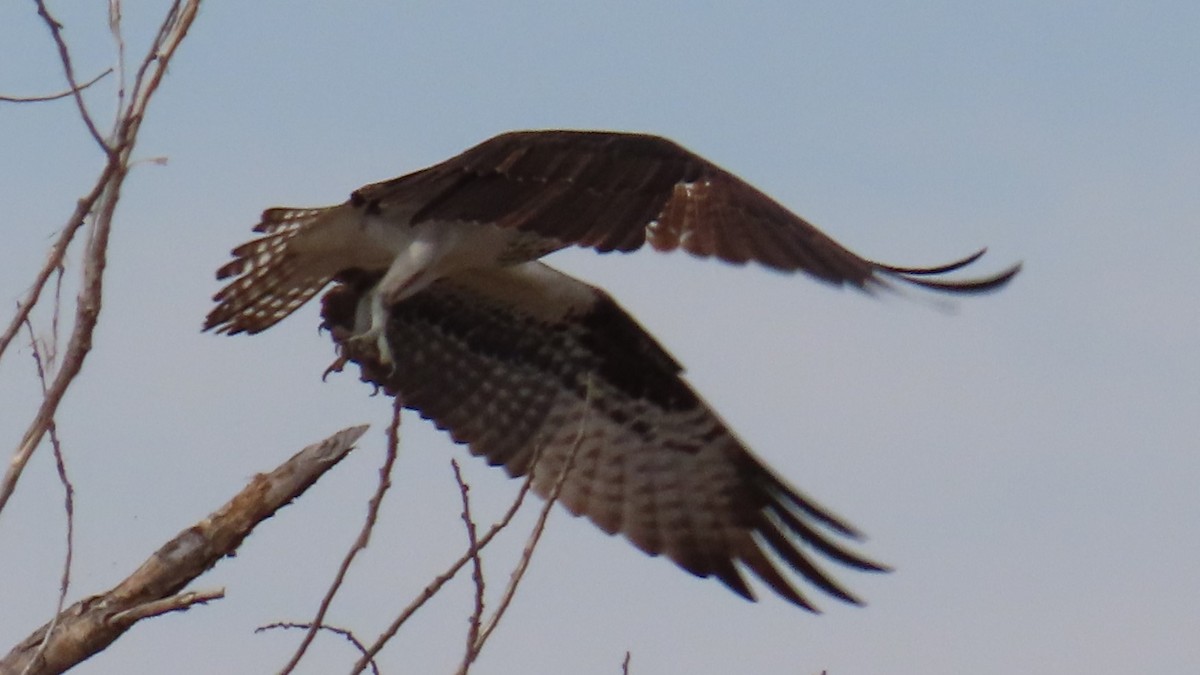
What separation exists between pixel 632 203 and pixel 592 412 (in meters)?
2.65

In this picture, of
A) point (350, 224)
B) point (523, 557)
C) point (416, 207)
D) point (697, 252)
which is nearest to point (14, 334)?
point (523, 557)

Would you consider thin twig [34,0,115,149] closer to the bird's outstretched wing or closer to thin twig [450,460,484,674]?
thin twig [450,460,484,674]

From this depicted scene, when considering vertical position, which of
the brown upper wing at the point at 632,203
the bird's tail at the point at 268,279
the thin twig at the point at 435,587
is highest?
the bird's tail at the point at 268,279

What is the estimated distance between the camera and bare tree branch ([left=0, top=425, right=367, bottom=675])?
12.7 feet

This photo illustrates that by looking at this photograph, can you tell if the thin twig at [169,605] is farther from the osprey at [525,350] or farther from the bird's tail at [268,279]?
the bird's tail at [268,279]

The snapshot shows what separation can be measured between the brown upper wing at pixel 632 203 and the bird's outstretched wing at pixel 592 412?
5.67ft

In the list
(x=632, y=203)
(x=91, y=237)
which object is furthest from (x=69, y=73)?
(x=632, y=203)

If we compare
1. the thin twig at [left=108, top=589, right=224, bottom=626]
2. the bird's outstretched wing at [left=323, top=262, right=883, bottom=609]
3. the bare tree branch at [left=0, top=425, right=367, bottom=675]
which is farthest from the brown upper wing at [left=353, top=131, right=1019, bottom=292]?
the bird's outstretched wing at [left=323, top=262, right=883, bottom=609]

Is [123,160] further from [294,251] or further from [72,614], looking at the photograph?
[294,251]

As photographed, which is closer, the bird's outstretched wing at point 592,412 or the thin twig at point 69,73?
the thin twig at point 69,73

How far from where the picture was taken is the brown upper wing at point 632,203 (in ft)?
14.3

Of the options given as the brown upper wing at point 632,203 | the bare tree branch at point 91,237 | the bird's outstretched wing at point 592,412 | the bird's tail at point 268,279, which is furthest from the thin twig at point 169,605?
the bird's outstretched wing at point 592,412

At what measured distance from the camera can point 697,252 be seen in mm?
4430

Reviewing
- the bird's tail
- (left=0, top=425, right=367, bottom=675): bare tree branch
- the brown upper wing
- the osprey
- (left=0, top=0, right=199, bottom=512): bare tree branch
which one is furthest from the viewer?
the bird's tail
